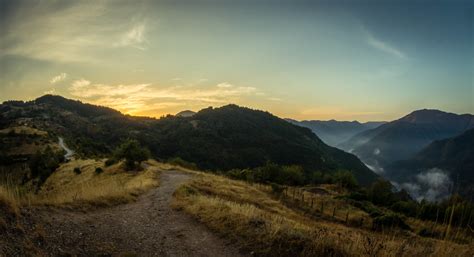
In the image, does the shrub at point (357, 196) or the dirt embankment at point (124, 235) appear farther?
the shrub at point (357, 196)

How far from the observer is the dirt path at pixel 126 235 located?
8.09 m

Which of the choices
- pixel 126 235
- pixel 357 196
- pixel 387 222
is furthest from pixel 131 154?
pixel 357 196

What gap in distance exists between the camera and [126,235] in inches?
380

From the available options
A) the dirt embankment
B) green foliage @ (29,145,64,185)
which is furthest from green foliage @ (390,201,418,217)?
green foliage @ (29,145,64,185)

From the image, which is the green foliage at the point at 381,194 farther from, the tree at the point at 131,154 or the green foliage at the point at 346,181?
the tree at the point at 131,154

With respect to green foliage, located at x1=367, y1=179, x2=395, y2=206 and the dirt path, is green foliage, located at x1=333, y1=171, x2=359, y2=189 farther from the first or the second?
the dirt path

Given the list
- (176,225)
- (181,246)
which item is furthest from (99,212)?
(181,246)

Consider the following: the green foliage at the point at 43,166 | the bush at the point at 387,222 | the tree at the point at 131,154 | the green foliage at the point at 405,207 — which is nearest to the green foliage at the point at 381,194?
the green foliage at the point at 405,207

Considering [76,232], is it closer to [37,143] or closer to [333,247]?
[333,247]

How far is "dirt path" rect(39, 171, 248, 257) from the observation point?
26.5 ft

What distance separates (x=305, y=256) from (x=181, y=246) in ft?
12.2

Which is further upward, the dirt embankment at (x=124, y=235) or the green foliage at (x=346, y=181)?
the dirt embankment at (x=124, y=235)

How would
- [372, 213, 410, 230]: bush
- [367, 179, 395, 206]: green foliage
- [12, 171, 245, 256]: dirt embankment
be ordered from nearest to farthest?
[12, 171, 245, 256]: dirt embankment < [372, 213, 410, 230]: bush < [367, 179, 395, 206]: green foliage

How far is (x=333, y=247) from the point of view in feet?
26.5
